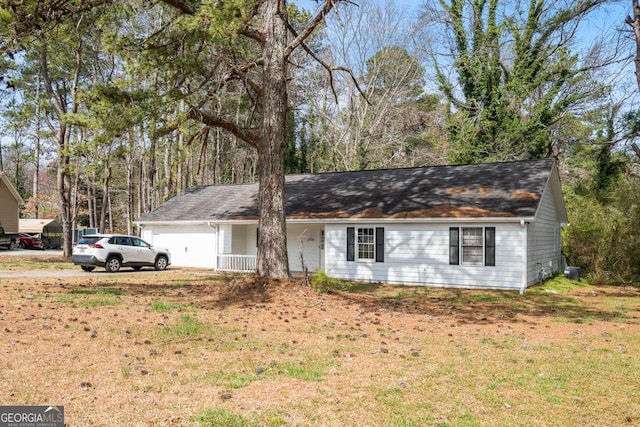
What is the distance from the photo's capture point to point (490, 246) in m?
16.6

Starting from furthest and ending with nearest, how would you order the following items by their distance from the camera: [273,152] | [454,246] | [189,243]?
[189,243]
[454,246]
[273,152]

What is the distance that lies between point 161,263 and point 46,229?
92.4 feet

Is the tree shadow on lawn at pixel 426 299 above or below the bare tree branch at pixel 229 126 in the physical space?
below

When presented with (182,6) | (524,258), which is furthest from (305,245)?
(182,6)

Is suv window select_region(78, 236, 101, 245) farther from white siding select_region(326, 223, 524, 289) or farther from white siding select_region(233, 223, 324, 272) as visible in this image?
white siding select_region(326, 223, 524, 289)

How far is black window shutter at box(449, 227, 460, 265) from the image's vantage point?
675 inches

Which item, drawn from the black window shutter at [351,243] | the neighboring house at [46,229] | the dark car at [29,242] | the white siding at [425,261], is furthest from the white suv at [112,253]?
the neighboring house at [46,229]

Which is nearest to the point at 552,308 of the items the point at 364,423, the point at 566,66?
the point at 364,423

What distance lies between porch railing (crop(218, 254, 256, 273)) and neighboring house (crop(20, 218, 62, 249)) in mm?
27206

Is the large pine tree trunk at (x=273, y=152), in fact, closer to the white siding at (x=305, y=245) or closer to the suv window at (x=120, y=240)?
the white siding at (x=305, y=245)

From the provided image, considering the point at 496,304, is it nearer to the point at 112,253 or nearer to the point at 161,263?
the point at 112,253

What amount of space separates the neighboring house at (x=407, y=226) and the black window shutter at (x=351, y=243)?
4cm

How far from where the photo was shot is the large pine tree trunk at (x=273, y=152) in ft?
44.0

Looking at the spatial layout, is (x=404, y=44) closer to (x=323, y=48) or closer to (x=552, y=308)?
(x=323, y=48)
